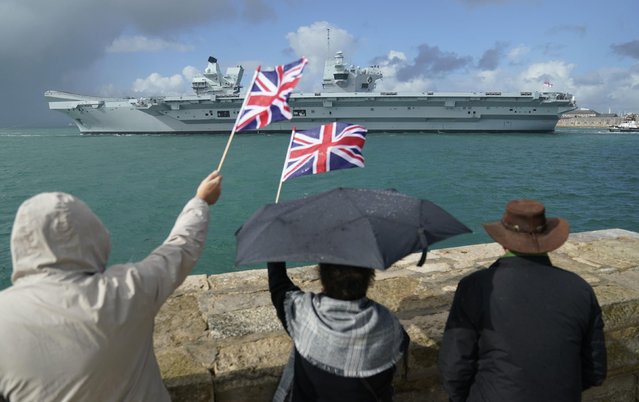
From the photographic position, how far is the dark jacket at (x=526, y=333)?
1.34m

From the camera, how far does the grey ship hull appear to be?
38.7m

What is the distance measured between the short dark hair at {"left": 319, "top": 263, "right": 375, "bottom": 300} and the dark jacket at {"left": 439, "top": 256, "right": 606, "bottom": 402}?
0.38 m

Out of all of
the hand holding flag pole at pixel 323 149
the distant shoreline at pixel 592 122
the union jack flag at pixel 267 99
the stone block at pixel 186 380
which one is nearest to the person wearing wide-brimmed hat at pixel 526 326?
the stone block at pixel 186 380

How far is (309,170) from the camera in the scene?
3.01 metres

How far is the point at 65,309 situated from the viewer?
94 cm

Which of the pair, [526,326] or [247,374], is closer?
[526,326]

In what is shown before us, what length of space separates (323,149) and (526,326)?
194 centimetres

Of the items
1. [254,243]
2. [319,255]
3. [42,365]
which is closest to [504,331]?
[319,255]

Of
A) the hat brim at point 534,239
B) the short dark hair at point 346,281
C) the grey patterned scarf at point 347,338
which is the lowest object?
the grey patterned scarf at point 347,338

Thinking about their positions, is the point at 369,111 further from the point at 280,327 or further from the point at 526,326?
the point at 526,326

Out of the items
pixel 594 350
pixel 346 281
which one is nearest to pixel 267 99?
pixel 346 281

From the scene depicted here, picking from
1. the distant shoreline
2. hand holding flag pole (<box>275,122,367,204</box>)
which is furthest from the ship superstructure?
the distant shoreline

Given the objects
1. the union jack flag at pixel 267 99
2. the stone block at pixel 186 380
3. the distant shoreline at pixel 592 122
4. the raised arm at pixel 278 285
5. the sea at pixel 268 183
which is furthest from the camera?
the distant shoreline at pixel 592 122

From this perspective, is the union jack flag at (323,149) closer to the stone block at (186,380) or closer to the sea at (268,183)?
the stone block at (186,380)
